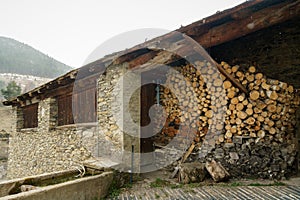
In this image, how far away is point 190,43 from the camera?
3.39 m

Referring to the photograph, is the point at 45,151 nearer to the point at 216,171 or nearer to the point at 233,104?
the point at 216,171

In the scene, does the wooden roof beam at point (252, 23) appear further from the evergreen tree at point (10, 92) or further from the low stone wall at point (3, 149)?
the evergreen tree at point (10, 92)

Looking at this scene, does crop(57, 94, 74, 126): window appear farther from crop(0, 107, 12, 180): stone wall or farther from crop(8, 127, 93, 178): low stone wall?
crop(0, 107, 12, 180): stone wall

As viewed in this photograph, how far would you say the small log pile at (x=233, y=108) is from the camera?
3854 millimetres

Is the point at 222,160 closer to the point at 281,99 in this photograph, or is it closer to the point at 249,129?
the point at 249,129

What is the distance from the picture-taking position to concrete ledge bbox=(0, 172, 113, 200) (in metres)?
2.45

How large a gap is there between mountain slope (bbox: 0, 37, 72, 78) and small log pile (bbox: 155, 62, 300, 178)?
4504cm

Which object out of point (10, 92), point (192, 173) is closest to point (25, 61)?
point (10, 92)

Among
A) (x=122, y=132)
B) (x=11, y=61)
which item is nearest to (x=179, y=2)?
(x=122, y=132)

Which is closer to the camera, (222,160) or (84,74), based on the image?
(222,160)

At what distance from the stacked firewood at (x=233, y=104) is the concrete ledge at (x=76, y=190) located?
2.36 metres

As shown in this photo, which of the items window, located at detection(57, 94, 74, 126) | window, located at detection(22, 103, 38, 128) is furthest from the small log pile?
window, located at detection(22, 103, 38, 128)

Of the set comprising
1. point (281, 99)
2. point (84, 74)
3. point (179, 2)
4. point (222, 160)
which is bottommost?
point (222, 160)

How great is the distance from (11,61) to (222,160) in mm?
54604
